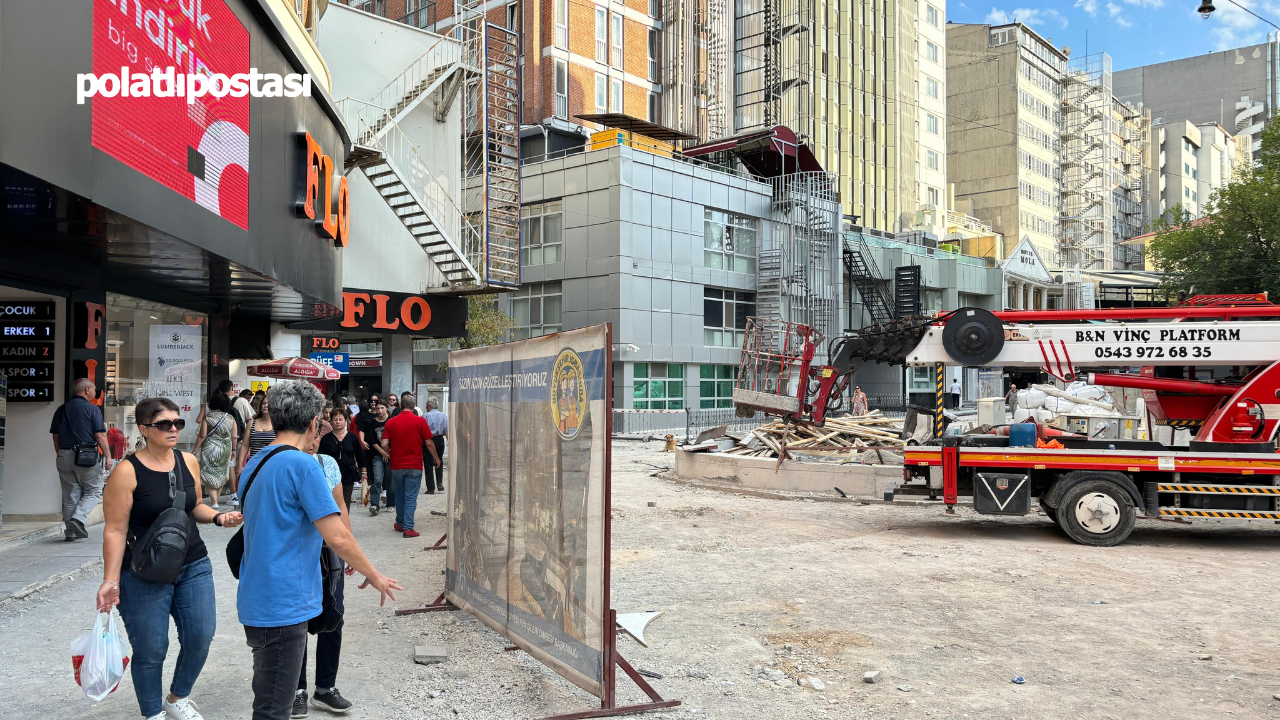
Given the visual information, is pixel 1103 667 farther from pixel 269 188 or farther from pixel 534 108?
pixel 534 108

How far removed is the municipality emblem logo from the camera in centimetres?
534

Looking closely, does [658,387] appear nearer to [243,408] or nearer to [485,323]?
[485,323]

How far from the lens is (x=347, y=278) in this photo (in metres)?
21.7

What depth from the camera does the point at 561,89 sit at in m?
44.5

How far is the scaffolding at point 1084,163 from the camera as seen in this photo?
287ft

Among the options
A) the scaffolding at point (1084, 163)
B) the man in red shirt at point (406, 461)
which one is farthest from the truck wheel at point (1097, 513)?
the scaffolding at point (1084, 163)

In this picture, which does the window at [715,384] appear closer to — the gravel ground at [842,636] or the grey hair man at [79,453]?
the gravel ground at [842,636]

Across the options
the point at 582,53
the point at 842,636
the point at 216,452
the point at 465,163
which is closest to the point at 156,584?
the point at 842,636

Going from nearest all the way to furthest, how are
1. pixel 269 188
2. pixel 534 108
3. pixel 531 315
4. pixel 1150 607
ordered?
pixel 1150 607
pixel 269 188
pixel 531 315
pixel 534 108

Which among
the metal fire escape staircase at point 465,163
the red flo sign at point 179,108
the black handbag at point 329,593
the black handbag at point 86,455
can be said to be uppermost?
the metal fire escape staircase at point 465,163

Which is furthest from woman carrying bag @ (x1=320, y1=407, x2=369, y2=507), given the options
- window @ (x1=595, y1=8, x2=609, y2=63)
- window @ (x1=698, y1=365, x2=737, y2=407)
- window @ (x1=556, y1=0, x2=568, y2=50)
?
window @ (x1=595, y1=8, x2=609, y2=63)

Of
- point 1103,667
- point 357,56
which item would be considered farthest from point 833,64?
point 1103,667

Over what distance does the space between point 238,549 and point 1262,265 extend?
52689mm
